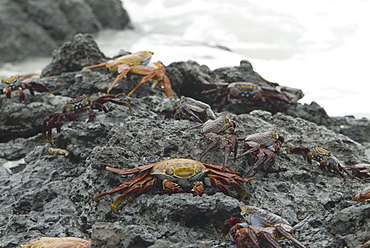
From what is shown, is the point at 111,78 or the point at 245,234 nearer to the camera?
the point at 245,234

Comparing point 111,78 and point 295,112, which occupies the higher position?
point 111,78

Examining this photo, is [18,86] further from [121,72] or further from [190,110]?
[190,110]

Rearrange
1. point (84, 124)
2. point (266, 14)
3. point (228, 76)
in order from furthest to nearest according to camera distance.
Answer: point (266, 14) < point (228, 76) < point (84, 124)

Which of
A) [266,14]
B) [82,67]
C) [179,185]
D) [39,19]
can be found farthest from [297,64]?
[179,185]

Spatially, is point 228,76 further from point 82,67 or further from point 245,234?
point 245,234

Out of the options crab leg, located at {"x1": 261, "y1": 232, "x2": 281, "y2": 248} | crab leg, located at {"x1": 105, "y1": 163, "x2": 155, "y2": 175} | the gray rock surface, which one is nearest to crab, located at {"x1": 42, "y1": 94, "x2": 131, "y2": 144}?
the gray rock surface

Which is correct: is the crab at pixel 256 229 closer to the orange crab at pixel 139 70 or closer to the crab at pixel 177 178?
the crab at pixel 177 178

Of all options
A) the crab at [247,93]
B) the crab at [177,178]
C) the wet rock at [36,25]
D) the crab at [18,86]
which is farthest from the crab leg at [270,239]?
the wet rock at [36,25]
